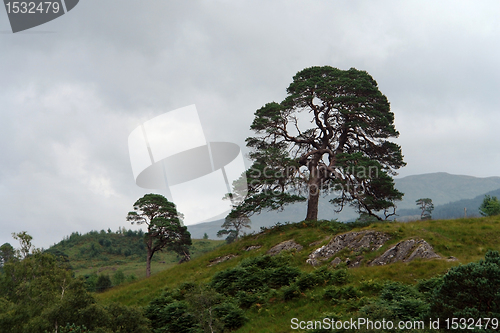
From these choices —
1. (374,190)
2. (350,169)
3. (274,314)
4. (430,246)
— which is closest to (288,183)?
(350,169)

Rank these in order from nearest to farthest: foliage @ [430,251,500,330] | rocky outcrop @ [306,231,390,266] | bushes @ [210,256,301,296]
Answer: foliage @ [430,251,500,330]
bushes @ [210,256,301,296]
rocky outcrop @ [306,231,390,266]

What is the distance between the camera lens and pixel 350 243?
22469mm

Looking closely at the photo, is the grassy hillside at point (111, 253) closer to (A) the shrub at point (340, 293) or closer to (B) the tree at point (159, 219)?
(B) the tree at point (159, 219)

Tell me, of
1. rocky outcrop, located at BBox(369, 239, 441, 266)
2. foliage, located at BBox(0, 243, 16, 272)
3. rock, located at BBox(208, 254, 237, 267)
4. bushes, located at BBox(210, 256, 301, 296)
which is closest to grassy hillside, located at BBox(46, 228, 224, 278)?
foliage, located at BBox(0, 243, 16, 272)

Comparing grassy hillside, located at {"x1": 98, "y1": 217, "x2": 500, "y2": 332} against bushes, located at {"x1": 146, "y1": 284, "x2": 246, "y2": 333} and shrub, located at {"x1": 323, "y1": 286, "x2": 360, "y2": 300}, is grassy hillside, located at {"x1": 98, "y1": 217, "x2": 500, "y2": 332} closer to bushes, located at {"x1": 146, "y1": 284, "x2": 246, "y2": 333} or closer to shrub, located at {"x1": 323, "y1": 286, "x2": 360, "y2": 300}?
shrub, located at {"x1": 323, "y1": 286, "x2": 360, "y2": 300}

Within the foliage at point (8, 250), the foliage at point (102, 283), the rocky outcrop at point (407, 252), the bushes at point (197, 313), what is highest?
the foliage at point (8, 250)

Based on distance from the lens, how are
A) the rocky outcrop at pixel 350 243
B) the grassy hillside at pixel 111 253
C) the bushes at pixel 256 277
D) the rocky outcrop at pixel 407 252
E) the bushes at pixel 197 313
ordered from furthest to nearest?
the grassy hillside at pixel 111 253 < the rocky outcrop at pixel 350 243 < the bushes at pixel 256 277 < the rocky outcrop at pixel 407 252 < the bushes at pixel 197 313

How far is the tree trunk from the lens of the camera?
106ft

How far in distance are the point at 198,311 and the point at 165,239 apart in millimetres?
32312

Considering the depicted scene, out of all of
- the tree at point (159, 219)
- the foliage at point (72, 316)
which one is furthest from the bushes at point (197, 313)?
the tree at point (159, 219)

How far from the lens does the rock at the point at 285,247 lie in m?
25.5

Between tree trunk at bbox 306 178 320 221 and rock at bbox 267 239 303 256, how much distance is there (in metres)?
6.63

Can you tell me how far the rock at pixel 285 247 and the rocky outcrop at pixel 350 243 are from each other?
8.28ft

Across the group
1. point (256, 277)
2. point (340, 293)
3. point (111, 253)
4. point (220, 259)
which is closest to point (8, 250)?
point (220, 259)
